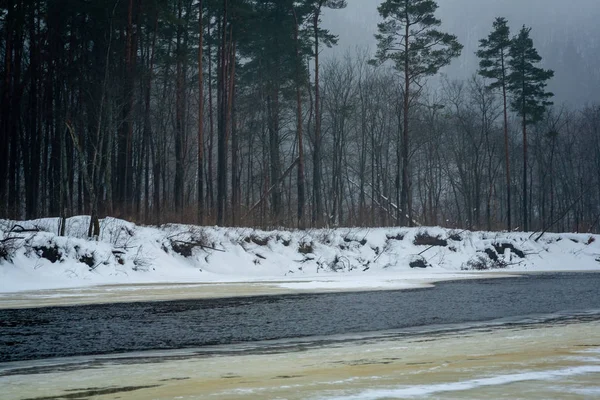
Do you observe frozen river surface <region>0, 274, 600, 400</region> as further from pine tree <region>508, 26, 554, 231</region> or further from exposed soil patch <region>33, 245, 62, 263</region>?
pine tree <region>508, 26, 554, 231</region>

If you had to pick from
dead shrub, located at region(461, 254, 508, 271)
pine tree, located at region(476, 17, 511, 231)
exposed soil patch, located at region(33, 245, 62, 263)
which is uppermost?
pine tree, located at region(476, 17, 511, 231)

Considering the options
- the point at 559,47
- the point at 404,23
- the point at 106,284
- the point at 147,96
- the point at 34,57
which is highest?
the point at 559,47

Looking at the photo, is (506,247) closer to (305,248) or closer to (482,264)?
(482,264)

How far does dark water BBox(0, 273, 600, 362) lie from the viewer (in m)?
6.45

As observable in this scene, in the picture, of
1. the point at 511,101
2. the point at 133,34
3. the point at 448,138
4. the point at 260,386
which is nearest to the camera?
the point at 260,386

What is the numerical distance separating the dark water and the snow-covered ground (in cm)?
358

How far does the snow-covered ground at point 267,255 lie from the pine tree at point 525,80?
11.8 m

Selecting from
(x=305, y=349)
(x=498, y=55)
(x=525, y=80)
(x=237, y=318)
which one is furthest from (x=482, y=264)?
(x=305, y=349)

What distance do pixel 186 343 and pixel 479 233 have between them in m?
25.8

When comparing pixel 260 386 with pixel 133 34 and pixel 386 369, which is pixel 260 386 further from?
pixel 133 34

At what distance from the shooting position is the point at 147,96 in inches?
1207

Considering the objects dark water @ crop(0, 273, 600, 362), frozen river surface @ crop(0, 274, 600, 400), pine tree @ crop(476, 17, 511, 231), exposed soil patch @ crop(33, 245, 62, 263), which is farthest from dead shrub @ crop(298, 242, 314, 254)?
pine tree @ crop(476, 17, 511, 231)

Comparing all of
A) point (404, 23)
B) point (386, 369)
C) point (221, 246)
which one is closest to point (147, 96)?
point (221, 246)

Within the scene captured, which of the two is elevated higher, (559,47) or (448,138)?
(559,47)
